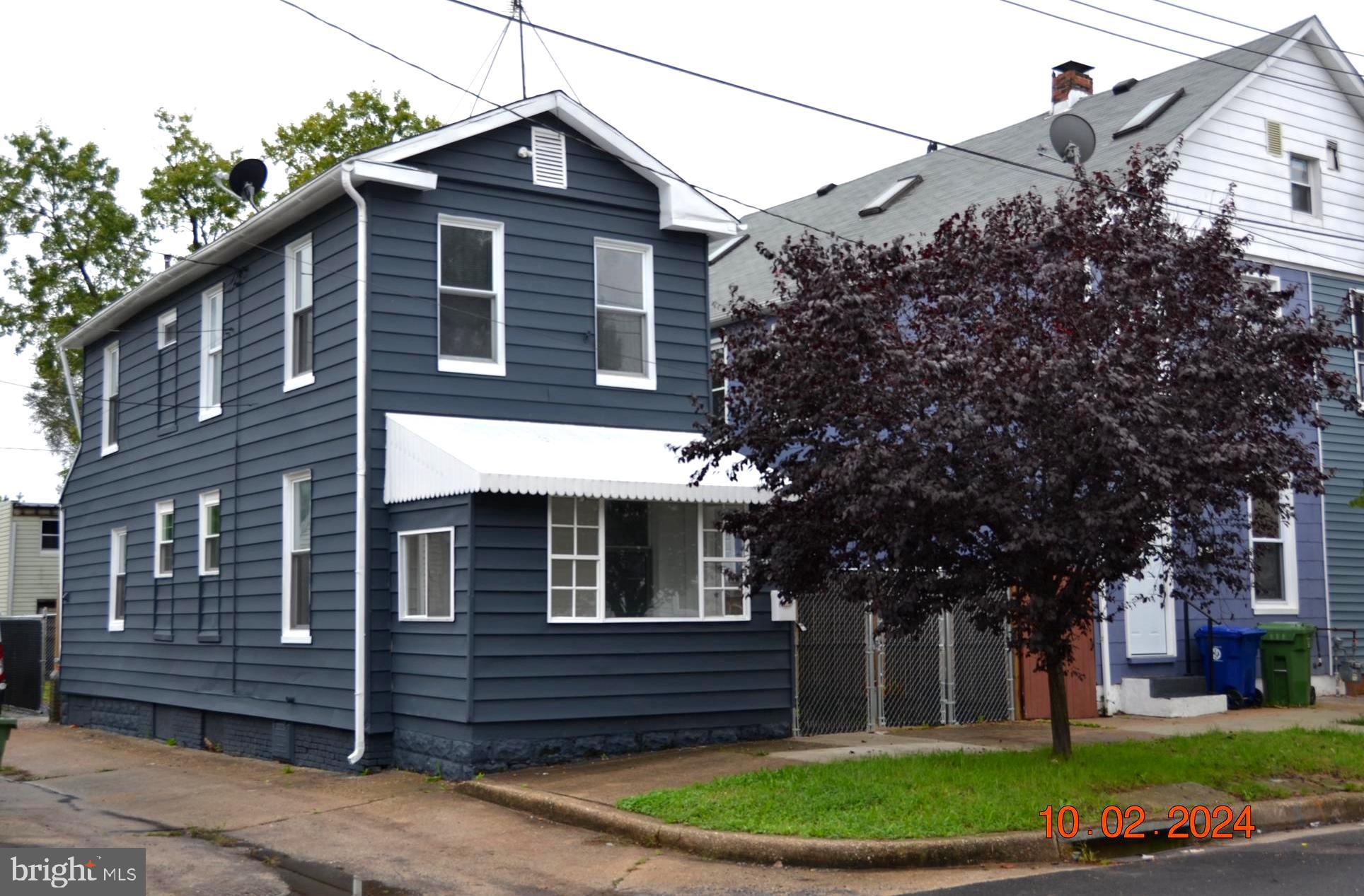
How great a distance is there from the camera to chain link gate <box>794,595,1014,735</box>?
15805 millimetres

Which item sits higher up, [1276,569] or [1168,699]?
[1276,569]

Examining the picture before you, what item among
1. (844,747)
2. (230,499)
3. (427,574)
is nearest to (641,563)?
(427,574)

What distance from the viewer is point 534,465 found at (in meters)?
13.5

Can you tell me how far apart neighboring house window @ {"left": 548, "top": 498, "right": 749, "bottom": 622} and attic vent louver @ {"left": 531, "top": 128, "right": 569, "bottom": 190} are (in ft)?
12.9

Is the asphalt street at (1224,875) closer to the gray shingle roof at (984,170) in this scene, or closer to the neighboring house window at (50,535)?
the gray shingle roof at (984,170)

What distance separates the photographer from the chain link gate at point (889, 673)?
51.9ft

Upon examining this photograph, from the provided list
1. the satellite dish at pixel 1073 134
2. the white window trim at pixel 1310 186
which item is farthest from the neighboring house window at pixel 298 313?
the white window trim at pixel 1310 186

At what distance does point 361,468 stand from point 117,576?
916 cm

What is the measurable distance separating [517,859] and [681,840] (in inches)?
46.9

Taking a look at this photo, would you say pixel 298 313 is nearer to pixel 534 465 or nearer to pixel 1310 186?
pixel 534 465

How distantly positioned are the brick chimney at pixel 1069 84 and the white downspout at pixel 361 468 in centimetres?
1518

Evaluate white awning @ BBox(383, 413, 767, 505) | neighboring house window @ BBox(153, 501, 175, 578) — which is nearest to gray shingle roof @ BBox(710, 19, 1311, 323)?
white awning @ BBox(383, 413, 767, 505)

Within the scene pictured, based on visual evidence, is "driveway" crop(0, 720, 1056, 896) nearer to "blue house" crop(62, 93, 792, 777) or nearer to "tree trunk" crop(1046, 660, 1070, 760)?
"blue house" crop(62, 93, 792, 777)

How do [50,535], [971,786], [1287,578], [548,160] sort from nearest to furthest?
[971,786]
[548,160]
[1287,578]
[50,535]
